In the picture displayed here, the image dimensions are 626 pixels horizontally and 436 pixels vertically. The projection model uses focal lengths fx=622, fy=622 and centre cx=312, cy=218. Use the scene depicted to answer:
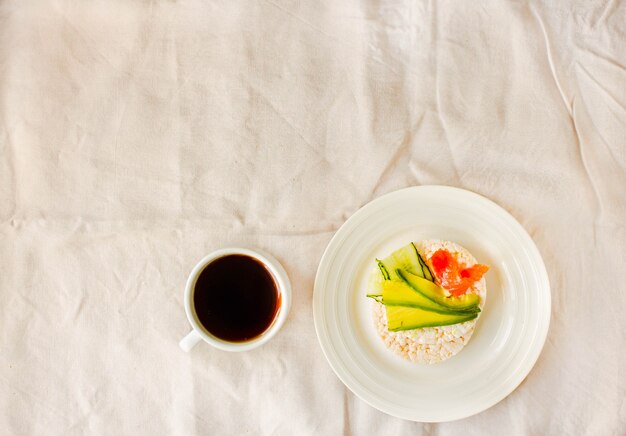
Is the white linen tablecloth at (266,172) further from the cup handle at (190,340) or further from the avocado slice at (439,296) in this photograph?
the avocado slice at (439,296)

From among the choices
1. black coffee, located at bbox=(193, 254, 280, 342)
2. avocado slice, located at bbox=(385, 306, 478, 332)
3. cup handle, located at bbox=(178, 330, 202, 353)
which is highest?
avocado slice, located at bbox=(385, 306, 478, 332)

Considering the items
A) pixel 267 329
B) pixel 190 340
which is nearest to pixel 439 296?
pixel 267 329

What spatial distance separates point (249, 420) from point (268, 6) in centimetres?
78

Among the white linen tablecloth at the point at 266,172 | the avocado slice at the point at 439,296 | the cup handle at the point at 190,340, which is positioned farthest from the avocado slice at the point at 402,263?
the cup handle at the point at 190,340

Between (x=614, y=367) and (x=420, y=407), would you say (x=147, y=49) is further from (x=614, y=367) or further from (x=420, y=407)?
(x=614, y=367)

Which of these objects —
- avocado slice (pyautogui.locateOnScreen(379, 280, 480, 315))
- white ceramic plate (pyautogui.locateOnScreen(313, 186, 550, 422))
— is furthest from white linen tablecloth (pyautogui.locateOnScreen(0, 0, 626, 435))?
avocado slice (pyautogui.locateOnScreen(379, 280, 480, 315))

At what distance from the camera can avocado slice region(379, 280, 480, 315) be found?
3.44ft

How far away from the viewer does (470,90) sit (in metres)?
1.16

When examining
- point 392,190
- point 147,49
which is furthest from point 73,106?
point 392,190

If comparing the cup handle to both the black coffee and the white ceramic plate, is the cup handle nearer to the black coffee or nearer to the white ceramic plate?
the black coffee

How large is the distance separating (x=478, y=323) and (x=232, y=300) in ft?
1.45

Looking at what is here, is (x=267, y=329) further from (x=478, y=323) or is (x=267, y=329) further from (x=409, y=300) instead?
(x=478, y=323)

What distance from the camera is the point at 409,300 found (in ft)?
3.46

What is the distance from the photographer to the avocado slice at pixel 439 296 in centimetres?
106
